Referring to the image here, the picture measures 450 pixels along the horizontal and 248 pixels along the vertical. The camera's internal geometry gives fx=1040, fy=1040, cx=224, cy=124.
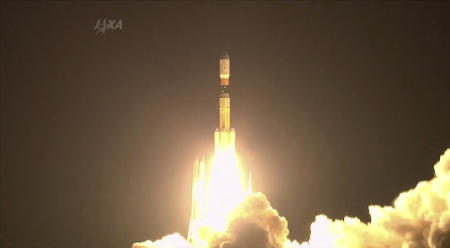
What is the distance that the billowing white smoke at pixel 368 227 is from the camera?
46312mm

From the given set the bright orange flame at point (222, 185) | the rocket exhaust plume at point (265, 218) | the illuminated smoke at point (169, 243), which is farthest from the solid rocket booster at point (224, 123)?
the illuminated smoke at point (169, 243)

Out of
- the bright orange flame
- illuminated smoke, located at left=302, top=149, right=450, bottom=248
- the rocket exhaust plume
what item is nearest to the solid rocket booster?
the rocket exhaust plume

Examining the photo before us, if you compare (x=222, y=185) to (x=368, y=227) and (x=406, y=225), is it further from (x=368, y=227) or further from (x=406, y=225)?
(x=406, y=225)

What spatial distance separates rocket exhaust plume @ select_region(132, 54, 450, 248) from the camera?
153 ft

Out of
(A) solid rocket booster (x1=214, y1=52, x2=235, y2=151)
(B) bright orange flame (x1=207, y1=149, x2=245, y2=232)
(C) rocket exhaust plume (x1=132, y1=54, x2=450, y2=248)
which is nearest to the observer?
(C) rocket exhaust plume (x1=132, y1=54, x2=450, y2=248)

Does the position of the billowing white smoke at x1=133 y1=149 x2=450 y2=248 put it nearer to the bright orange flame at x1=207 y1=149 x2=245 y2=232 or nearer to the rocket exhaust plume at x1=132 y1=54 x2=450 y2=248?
the rocket exhaust plume at x1=132 y1=54 x2=450 y2=248

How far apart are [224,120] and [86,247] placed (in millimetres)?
12883

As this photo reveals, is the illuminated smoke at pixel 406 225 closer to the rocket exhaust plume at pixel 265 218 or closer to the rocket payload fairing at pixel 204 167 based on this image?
the rocket exhaust plume at pixel 265 218

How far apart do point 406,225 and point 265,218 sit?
6628 millimetres

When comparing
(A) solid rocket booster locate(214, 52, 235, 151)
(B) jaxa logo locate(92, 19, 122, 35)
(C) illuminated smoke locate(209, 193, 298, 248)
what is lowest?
(C) illuminated smoke locate(209, 193, 298, 248)

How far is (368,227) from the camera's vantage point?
4969 cm

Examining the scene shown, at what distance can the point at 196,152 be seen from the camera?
54.8 m

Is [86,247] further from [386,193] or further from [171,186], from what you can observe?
[386,193]

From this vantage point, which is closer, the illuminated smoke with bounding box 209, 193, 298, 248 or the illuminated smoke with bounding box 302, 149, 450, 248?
the illuminated smoke with bounding box 209, 193, 298, 248
